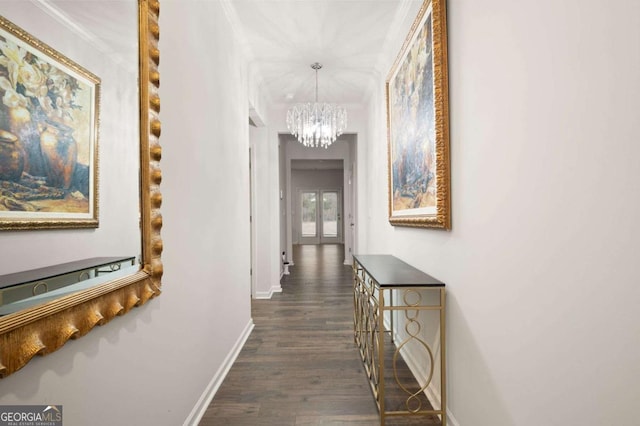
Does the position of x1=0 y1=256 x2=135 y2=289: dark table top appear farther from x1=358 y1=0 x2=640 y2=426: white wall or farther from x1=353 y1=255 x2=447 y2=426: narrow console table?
x1=358 y1=0 x2=640 y2=426: white wall

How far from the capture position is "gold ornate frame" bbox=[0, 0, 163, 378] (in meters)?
0.75

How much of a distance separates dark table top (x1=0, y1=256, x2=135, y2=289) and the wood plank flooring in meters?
1.33

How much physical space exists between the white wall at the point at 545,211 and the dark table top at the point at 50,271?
145 centimetres

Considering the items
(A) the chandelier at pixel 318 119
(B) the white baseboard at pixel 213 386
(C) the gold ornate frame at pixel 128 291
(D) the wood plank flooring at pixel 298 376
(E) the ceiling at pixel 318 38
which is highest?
(E) the ceiling at pixel 318 38

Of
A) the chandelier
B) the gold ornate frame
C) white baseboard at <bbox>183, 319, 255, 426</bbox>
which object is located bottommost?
white baseboard at <bbox>183, 319, 255, 426</bbox>

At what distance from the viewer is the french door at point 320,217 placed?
12094mm

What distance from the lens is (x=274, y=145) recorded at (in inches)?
188

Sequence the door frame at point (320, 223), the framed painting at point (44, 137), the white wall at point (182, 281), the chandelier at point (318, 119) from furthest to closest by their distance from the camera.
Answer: the door frame at point (320, 223)
the chandelier at point (318, 119)
the white wall at point (182, 281)
the framed painting at point (44, 137)

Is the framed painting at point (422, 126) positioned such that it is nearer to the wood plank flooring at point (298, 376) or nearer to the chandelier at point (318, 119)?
the chandelier at point (318, 119)

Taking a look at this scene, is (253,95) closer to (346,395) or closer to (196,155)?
(196,155)

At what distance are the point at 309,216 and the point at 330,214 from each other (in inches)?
33.1

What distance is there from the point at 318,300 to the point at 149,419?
3107 mm

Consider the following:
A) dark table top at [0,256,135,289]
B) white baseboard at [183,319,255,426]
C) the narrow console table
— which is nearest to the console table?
dark table top at [0,256,135,289]

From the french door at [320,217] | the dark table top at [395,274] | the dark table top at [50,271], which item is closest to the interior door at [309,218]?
the french door at [320,217]
